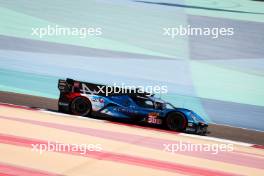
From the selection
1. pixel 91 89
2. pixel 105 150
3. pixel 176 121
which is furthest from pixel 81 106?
pixel 105 150

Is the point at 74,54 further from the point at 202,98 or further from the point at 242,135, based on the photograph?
the point at 242,135

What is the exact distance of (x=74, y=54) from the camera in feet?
33.5

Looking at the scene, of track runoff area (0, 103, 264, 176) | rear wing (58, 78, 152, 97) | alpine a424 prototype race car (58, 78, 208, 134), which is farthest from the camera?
rear wing (58, 78, 152, 97)

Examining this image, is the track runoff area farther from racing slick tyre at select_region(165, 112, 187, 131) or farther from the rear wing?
the rear wing

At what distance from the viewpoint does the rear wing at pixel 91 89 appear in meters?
9.54

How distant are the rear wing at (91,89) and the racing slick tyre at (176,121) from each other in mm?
685

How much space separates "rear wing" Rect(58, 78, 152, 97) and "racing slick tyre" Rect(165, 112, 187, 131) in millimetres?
685

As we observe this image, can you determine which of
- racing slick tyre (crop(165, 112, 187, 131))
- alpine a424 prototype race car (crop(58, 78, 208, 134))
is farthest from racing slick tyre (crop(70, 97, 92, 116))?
racing slick tyre (crop(165, 112, 187, 131))

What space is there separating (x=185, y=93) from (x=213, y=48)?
1.13 m

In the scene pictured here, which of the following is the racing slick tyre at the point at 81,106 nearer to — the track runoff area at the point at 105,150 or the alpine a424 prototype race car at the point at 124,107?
the alpine a424 prototype race car at the point at 124,107

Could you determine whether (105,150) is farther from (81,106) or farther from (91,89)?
(81,106)

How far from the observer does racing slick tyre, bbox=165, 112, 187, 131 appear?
9.38m

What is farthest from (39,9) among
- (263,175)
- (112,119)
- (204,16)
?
(263,175)

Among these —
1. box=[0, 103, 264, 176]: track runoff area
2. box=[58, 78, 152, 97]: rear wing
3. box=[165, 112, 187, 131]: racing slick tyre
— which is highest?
box=[58, 78, 152, 97]: rear wing
